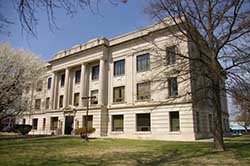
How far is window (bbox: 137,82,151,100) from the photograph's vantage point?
2903 centimetres

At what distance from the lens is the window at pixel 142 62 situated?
29780mm

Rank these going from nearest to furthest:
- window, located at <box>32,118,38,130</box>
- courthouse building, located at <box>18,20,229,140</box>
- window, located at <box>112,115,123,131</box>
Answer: courthouse building, located at <box>18,20,229,140</box> → window, located at <box>112,115,123,131</box> → window, located at <box>32,118,38,130</box>

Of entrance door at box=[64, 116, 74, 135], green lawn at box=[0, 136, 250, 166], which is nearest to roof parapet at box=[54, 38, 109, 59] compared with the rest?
entrance door at box=[64, 116, 74, 135]

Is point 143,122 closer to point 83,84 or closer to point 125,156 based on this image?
point 83,84

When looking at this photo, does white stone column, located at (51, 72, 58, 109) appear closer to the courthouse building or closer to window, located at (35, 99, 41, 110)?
the courthouse building

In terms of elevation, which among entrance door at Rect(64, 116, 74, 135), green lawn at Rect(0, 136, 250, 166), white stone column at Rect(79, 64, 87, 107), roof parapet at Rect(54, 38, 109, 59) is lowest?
green lawn at Rect(0, 136, 250, 166)

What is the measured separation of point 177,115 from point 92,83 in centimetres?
1484

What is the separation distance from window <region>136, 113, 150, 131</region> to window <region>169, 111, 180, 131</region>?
3.20 meters

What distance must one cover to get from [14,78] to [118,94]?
539 inches

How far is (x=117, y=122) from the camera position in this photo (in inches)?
1227

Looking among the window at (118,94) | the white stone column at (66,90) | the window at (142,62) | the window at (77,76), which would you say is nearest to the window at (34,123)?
the white stone column at (66,90)

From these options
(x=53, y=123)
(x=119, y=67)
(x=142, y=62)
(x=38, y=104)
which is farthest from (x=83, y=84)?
(x=38, y=104)

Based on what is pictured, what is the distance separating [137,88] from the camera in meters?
30.2

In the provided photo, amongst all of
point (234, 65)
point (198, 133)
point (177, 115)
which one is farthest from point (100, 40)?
point (234, 65)
